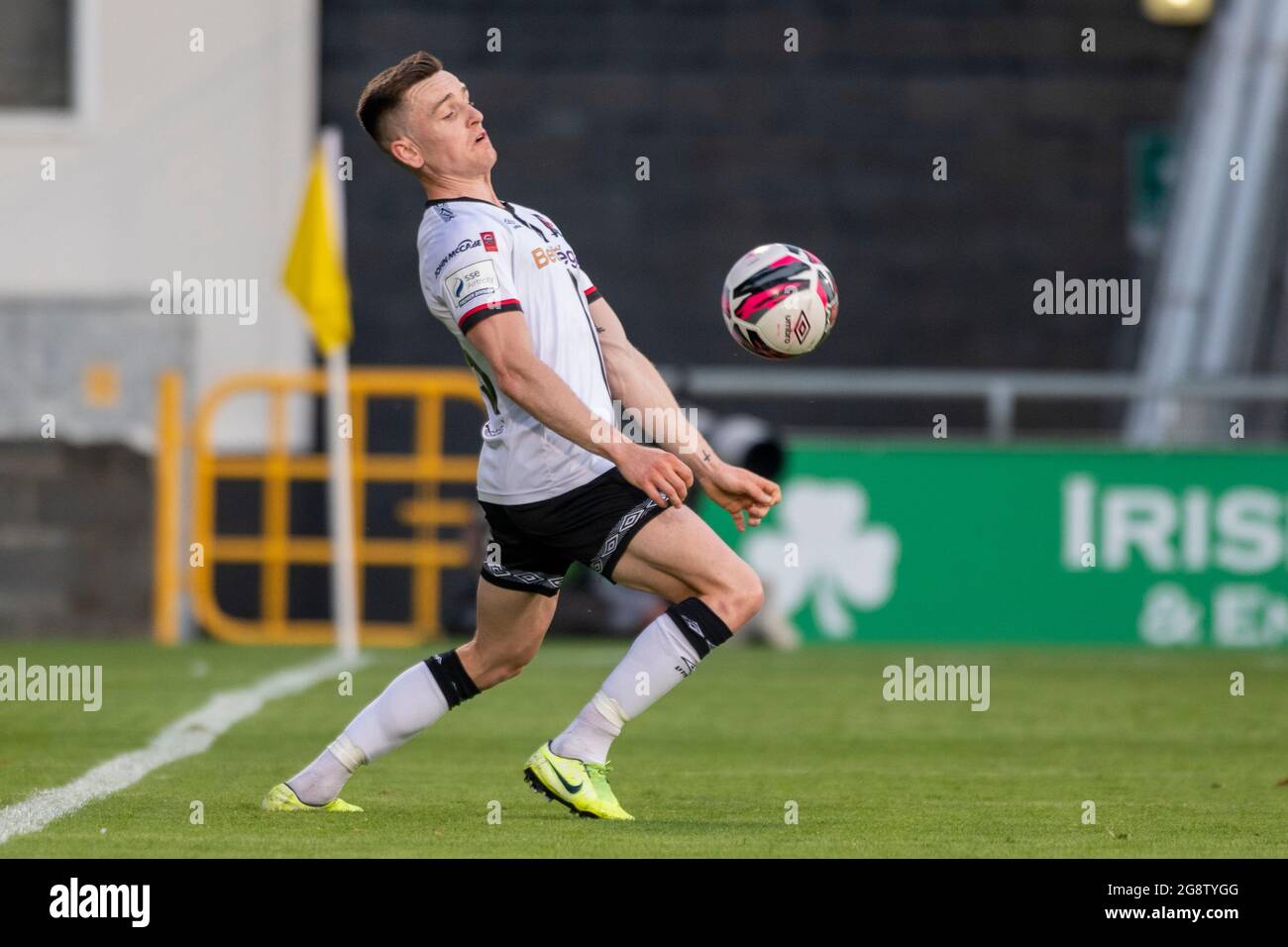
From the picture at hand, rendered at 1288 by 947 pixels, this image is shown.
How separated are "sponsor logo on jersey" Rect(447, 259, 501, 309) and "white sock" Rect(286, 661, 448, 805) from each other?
41.3 inches

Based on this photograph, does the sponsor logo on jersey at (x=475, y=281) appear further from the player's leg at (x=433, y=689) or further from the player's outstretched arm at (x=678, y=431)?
the player's leg at (x=433, y=689)

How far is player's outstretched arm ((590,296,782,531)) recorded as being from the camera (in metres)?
5.86

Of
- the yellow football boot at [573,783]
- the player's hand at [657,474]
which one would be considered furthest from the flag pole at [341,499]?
the player's hand at [657,474]

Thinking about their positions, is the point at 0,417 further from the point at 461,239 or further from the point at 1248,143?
the point at 461,239

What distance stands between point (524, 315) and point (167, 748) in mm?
2885

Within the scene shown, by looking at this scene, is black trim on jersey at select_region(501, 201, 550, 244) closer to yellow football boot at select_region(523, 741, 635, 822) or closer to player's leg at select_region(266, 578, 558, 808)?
player's leg at select_region(266, 578, 558, 808)

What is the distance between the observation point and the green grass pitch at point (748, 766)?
224 inches

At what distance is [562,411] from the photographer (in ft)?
18.9

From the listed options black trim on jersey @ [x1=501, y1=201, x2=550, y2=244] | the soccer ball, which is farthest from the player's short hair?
the soccer ball

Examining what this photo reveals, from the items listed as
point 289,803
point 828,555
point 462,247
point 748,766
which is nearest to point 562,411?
point 462,247

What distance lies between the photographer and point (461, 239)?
5910 mm

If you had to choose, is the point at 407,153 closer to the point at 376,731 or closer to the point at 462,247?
the point at 462,247

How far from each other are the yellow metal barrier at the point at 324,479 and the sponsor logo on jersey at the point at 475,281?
8818mm
